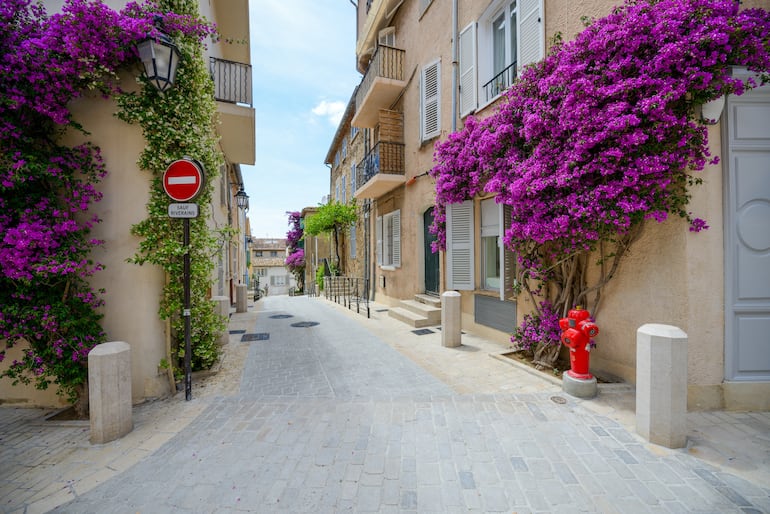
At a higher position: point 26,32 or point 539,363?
point 26,32

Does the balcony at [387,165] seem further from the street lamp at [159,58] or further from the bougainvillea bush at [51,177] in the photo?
the bougainvillea bush at [51,177]

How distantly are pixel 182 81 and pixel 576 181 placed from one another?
503 centimetres

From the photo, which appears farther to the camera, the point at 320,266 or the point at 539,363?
the point at 320,266

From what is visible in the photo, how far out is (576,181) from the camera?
12.5 ft

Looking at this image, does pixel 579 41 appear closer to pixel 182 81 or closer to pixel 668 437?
pixel 668 437

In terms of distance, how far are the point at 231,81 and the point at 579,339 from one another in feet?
25.3

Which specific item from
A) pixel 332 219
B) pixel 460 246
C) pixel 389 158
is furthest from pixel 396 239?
pixel 332 219

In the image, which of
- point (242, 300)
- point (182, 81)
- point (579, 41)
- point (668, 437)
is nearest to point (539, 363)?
point (668, 437)

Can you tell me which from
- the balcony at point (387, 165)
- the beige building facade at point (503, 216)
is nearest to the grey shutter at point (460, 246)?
the beige building facade at point (503, 216)

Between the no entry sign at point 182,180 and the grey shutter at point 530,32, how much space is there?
5331 millimetres

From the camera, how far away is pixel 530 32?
5.62 m

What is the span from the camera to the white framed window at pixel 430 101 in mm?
8312

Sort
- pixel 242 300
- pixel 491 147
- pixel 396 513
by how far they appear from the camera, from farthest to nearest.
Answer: pixel 242 300
pixel 491 147
pixel 396 513

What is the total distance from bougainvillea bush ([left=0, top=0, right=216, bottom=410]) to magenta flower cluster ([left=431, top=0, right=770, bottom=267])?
194 inches
